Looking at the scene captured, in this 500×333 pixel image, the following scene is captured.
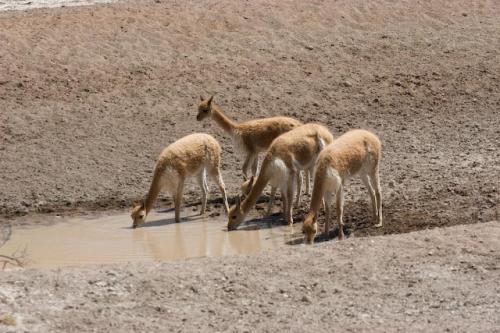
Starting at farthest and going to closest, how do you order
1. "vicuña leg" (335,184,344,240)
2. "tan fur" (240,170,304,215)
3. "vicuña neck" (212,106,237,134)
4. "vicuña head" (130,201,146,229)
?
1. "vicuña neck" (212,106,237,134)
2. "tan fur" (240,170,304,215)
3. "vicuña head" (130,201,146,229)
4. "vicuña leg" (335,184,344,240)

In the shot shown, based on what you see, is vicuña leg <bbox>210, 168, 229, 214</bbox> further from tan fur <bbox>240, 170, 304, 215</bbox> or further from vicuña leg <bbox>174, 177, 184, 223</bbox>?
vicuña leg <bbox>174, 177, 184, 223</bbox>

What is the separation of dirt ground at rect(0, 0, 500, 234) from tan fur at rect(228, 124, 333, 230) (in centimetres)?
75

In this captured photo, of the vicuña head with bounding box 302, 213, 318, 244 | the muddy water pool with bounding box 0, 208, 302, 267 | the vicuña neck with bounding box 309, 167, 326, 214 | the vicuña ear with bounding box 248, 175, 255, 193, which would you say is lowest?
the muddy water pool with bounding box 0, 208, 302, 267

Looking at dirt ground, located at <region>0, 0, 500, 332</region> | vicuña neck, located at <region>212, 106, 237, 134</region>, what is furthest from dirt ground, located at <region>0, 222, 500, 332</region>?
vicuña neck, located at <region>212, 106, 237, 134</region>

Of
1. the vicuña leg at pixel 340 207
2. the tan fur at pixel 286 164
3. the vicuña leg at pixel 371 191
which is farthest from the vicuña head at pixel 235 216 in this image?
the vicuña leg at pixel 371 191

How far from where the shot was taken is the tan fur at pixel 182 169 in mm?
15008

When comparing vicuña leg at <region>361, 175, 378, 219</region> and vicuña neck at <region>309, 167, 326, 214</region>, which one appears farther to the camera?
vicuña leg at <region>361, 175, 378, 219</region>

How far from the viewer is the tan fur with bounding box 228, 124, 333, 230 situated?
564 inches

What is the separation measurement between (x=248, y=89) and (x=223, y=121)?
2.81 m

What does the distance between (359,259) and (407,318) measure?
4.24ft

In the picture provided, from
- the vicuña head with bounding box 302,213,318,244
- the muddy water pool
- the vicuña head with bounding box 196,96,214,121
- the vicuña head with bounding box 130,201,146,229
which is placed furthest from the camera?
the vicuña head with bounding box 196,96,214,121

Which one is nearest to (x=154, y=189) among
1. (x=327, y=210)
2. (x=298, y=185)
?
(x=298, y=185)

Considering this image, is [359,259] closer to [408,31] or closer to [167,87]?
[167,87]

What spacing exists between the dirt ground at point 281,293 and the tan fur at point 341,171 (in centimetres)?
201
